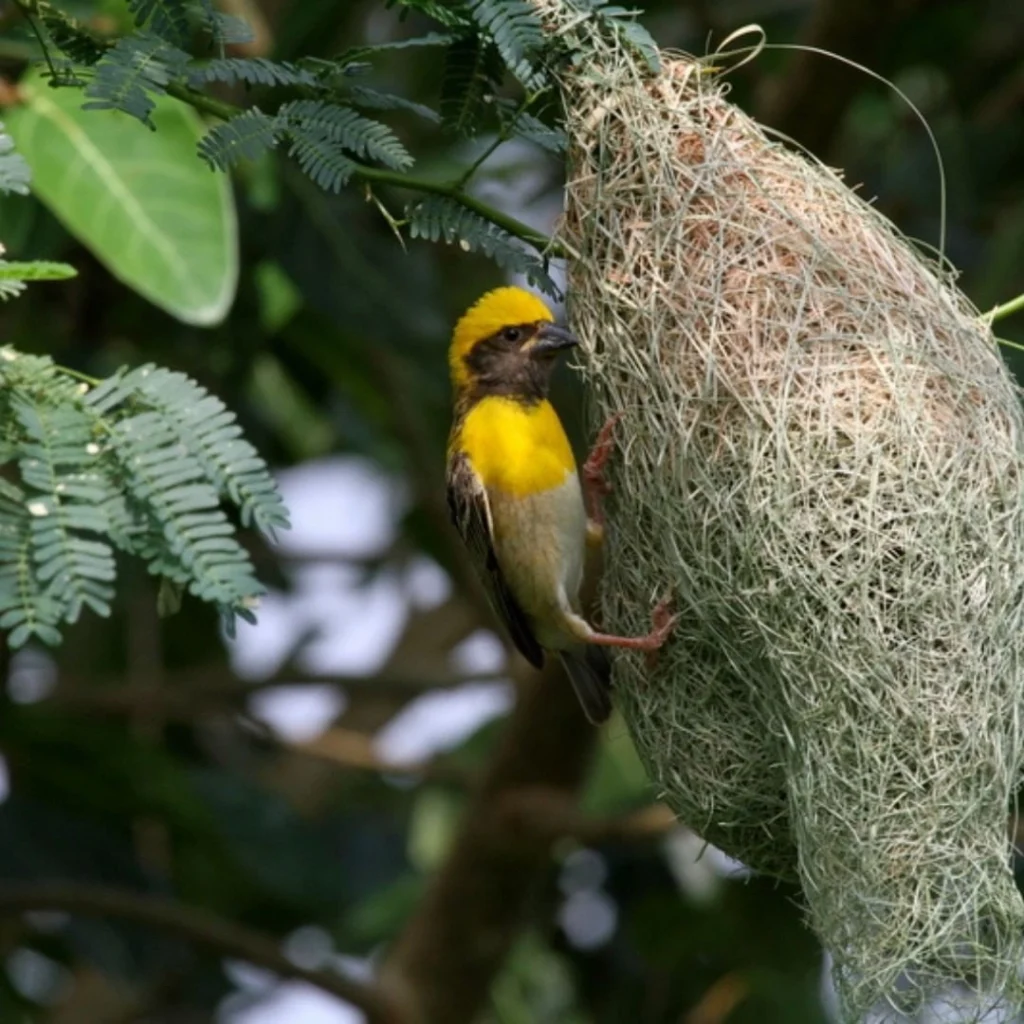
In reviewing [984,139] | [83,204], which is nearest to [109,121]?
[83,204]

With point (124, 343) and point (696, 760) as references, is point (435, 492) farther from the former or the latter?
point (696, 760)

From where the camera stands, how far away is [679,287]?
281cm

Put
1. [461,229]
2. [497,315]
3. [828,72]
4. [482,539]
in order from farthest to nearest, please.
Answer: [828,72]
[482,539]
[497,315]
[461,229]

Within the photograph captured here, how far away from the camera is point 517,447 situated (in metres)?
3.38

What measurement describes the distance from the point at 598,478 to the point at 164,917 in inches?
73.8

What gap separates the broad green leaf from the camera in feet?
11.1

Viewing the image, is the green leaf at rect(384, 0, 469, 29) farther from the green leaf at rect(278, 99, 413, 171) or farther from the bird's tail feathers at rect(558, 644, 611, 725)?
the bird's tail feathers at rect(558, 644, 611, 725)

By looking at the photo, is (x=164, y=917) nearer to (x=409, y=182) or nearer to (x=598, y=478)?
(x=598, y=478)

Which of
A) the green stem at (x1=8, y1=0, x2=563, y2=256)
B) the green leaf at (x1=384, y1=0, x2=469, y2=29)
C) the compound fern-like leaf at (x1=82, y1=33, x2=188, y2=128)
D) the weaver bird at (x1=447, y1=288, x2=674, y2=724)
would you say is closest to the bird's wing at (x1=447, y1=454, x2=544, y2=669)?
the weaver bird at (x1=447, y1=288, x2=674, y2=724)

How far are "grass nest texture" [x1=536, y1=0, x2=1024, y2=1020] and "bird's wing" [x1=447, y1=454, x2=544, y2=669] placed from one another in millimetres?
465

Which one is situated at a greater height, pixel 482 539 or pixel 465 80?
pixel 465 80

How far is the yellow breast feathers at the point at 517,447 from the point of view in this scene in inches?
131

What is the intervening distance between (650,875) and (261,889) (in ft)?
3.88

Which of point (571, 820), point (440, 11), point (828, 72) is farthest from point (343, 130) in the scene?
point (571, 820)
